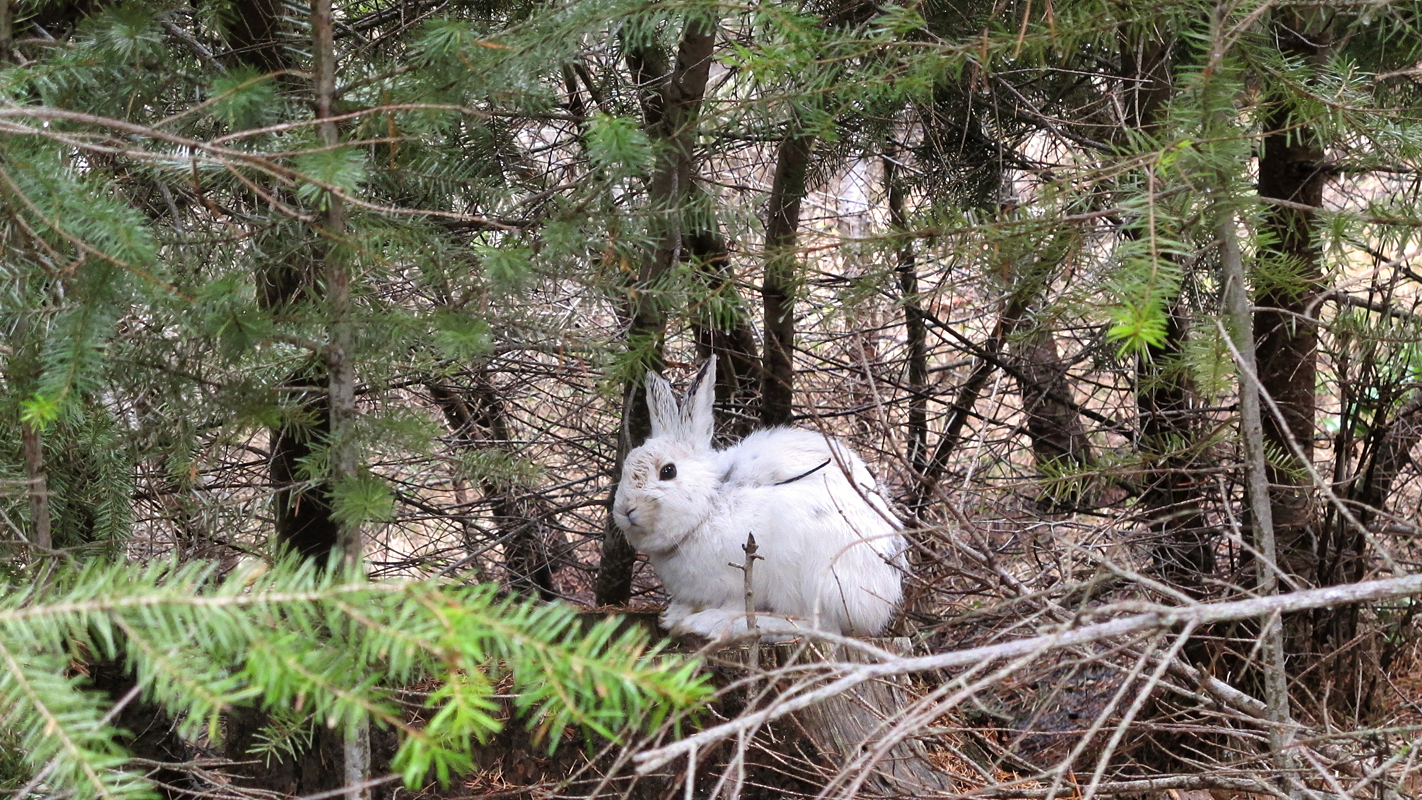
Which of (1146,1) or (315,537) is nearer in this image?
(1146,1)

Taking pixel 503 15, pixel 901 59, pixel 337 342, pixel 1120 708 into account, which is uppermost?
pixel 503 15

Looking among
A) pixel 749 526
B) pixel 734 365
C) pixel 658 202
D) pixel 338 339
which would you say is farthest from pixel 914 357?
pixel 338 339

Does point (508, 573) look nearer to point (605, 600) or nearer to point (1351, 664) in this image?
A: point (605, 600)

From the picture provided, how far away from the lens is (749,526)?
3238mm

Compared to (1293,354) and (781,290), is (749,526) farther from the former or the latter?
(1293,354)

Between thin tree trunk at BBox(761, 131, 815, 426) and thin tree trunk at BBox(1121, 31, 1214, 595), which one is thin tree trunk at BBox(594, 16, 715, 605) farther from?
thin tree trunk at BBox(1121, 31, 1214, 595)

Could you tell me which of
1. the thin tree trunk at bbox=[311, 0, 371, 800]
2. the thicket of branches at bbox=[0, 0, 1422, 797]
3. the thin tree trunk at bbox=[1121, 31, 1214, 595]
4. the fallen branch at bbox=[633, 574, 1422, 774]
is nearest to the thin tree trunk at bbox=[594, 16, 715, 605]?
the thicket of branches at bbox=[0, 0, 1422, 797]

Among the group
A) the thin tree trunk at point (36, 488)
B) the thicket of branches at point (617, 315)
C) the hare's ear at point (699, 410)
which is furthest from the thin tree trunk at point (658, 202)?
the thin tree trunk at point (36, 488)

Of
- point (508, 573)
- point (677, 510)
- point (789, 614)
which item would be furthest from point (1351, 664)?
point (508, 573)

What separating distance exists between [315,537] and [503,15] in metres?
1.74

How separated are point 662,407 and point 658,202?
899mm

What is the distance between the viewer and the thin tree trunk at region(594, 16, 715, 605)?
268 centimetres

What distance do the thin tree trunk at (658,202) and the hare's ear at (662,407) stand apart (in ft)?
0.19

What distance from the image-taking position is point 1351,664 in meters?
4.11
